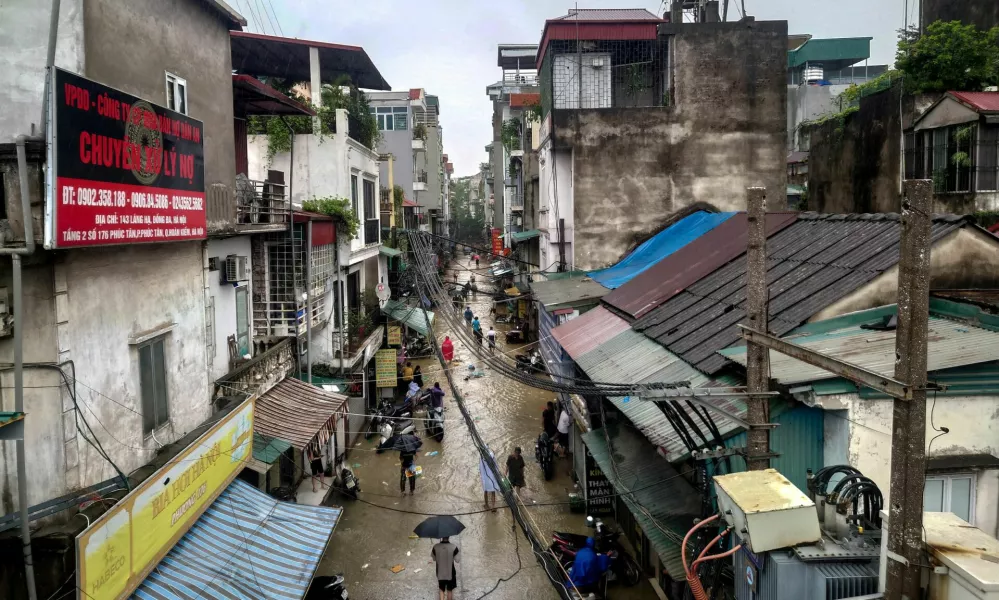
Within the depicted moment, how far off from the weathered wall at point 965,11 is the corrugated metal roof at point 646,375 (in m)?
17.1

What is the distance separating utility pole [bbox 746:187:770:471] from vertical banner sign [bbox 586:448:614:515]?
8.15 m

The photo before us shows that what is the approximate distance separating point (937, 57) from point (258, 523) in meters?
19.9

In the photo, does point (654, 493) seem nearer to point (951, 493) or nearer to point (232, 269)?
point (951, 493)

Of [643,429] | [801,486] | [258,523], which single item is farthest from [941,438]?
[258,523]

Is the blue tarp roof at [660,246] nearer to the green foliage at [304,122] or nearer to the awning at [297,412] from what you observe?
the awning at [297,412]

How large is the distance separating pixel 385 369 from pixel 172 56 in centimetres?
1439

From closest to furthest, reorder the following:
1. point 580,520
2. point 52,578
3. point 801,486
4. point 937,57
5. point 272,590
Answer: point 52,578, point 801,486, point 272,590, point 580,520, point 937,57

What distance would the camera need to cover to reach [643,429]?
9.53 metres

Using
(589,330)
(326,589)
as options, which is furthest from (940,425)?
(326,589)

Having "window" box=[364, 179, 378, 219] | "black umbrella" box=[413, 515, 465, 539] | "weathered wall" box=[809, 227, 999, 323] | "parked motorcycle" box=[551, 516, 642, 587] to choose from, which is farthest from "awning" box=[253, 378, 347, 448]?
"window" box=[364, 179, 378, 219]

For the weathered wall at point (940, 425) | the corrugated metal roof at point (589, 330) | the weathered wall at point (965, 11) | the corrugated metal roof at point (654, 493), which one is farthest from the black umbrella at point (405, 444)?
the weathered wall at point (965, 11)

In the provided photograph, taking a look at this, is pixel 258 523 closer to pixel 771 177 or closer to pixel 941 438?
pixel 941 438

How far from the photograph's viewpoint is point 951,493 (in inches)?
317

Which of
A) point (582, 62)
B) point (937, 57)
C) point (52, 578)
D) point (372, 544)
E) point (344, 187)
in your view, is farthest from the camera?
point (582, 62)
